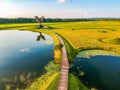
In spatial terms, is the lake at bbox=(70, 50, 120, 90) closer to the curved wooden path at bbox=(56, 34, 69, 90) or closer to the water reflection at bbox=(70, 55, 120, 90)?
the water reflection at bbox=(70, 55, 120, 90)

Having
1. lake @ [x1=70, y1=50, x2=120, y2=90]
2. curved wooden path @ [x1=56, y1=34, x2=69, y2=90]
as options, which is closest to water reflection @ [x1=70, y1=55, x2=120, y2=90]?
lake @ [x1=70, y1=50, x2=120, y2=90]

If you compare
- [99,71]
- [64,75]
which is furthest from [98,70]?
[64,75]

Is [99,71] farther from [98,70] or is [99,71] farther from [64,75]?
[64,75]

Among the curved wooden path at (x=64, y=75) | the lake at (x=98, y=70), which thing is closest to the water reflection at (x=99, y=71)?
the lake at (x=98, y=70)

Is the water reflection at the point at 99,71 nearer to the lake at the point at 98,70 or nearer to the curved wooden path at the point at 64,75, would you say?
the lake at the point at 98,70

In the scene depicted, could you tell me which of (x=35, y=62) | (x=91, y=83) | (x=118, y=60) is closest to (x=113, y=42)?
(x=118, y=60)

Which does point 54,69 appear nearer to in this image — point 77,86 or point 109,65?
point 77,86

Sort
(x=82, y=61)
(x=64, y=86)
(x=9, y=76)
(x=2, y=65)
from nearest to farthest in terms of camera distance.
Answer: (x=64, y=86), (x=9, y=76), (x=2, y=65), (x=82, y=61)

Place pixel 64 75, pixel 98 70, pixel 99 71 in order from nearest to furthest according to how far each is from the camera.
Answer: pixel 64 75 < pixel 99 71 < pixel 98 70
